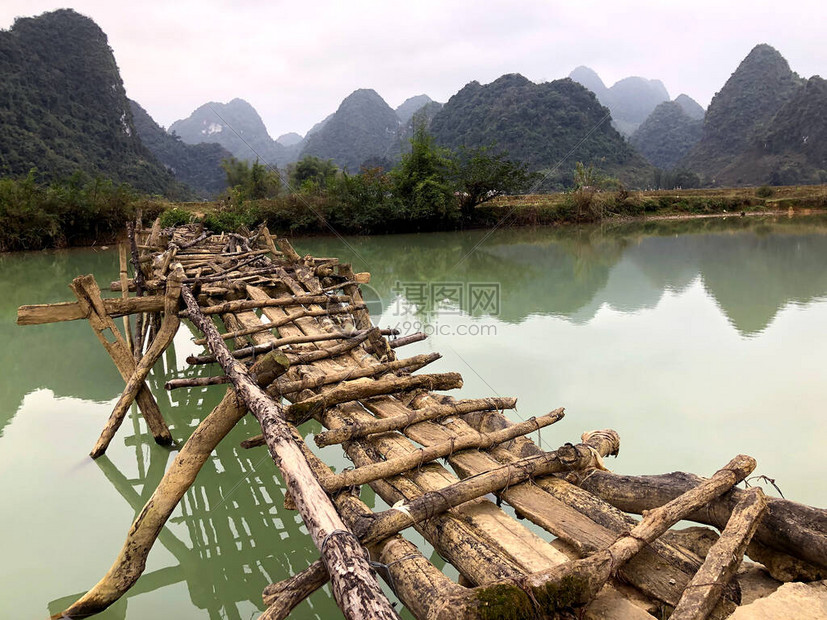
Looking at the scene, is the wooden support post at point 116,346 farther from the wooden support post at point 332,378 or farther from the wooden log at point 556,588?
the wooden log at point 556,588

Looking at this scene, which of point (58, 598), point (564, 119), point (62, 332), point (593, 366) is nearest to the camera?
point (58, 598)

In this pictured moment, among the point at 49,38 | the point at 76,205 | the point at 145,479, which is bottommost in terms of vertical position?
the point at 145,479

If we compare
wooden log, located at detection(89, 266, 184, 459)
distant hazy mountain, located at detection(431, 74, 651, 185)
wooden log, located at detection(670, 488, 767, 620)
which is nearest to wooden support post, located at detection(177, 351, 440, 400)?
wooden log, located at detection(89, 266, 184, 459)

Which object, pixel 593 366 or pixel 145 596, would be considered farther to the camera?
pixel 593 366

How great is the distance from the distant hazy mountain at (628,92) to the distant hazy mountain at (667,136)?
54082mm

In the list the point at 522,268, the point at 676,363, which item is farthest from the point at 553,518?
the point at 522,268

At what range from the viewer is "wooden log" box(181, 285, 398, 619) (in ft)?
4.13

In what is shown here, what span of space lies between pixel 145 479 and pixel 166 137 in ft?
220

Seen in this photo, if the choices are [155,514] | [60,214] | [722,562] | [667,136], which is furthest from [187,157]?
[722,562]

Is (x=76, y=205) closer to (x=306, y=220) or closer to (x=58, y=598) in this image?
(x=306, y=220)

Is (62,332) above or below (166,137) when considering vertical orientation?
below

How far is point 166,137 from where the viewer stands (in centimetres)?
6094

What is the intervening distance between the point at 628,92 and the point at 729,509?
170846 mm

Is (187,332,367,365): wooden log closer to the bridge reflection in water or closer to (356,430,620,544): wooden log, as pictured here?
the bridge reflection in water
